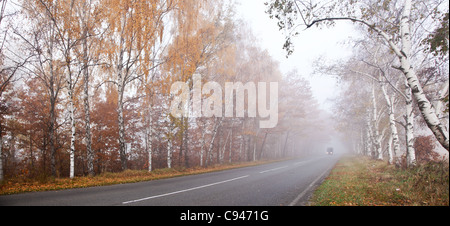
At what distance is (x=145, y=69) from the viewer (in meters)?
13.1

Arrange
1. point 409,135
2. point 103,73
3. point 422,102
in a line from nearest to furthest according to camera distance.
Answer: point 422,102 → point 409,135 → point 103,73

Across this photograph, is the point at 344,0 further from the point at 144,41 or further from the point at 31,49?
the point at 31,49

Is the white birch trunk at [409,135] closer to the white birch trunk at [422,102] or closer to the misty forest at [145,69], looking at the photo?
the misty forest at [145,69]

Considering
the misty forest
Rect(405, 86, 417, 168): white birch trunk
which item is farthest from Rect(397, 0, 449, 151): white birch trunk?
Rect(405, 86, 417, 168): white birch trunk

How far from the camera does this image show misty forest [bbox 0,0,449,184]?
8.88m

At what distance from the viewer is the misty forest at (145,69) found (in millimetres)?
8883

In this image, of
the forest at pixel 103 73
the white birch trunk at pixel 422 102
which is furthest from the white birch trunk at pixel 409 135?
the forest at pixel 103 73

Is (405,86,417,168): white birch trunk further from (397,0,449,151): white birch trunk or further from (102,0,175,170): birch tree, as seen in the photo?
(102,0,175,170): birch tree

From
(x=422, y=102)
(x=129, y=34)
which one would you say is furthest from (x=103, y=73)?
(x=422, y=102)

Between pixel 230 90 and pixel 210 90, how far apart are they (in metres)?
2.53

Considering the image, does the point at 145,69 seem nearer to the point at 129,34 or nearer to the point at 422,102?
the point at 129,34

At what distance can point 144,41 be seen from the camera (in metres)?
13.2

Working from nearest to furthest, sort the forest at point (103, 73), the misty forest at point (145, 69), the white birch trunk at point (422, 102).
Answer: the white birch trunk at point (422, 102), the misty forest at point (145, 69), the forest at point (103, 73)
